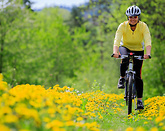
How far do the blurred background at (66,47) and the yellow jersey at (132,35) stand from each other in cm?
218

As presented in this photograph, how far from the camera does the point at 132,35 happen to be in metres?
5.00

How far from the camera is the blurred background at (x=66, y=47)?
12273 mm

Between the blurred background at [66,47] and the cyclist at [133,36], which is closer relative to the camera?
the cyclist at [133,36]

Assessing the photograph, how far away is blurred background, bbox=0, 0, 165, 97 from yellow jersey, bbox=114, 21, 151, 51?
2.18 metres

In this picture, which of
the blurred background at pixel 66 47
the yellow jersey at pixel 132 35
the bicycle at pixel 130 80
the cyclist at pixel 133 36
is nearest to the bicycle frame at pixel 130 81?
the bicycle at pixel 130 80

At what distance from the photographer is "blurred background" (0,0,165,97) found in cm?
1227

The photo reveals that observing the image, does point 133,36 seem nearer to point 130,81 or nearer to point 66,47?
point 130,81

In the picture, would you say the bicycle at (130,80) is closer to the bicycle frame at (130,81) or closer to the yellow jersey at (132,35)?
the bicycle frame at (130,81)

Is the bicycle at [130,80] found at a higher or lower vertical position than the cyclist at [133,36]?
lower

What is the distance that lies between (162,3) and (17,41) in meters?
12.9

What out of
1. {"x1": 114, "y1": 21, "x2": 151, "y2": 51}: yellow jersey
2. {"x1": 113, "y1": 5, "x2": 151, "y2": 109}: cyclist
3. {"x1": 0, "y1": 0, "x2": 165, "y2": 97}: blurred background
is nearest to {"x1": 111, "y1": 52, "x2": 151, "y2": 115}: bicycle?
{"x1": 113, "y1": 5, "x2": 151, "y2": 109}: cyclist

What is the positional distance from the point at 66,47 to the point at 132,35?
22.1m

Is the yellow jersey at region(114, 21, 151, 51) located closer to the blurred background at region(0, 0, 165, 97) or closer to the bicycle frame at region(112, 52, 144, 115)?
the bicycle frame at region(112, 52, 144, 115)

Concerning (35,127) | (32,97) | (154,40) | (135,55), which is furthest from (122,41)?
(154,40)
